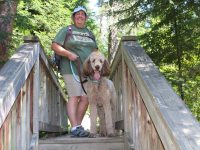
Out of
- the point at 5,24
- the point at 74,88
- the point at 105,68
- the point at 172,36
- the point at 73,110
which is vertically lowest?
the point at 73,110

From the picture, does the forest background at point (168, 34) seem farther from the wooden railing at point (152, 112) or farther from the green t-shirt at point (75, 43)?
the wooden railing at point (152, 112)

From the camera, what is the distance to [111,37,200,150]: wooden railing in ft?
7.37

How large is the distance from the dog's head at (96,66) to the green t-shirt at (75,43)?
0.59 m

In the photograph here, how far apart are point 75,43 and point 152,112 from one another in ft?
9.62

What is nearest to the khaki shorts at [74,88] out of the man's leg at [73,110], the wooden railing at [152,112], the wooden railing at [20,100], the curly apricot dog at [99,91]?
the man's leg at [73,110]

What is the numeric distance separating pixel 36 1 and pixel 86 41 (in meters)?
11.3

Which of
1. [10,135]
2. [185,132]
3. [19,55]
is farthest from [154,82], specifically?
[19,55]

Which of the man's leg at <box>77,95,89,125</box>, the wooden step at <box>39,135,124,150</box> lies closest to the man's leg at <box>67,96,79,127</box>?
the man's leg at <box>77,95,89,125</box>

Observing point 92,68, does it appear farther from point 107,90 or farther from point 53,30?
point 53,30

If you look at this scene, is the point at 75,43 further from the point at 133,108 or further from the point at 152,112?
the point at 152,112

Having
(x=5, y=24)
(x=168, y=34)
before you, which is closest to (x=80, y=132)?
(x=5, y=24)

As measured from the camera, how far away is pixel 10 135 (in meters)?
3.17

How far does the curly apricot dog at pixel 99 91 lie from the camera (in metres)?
4.92

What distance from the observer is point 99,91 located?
→ 16.7 ft
